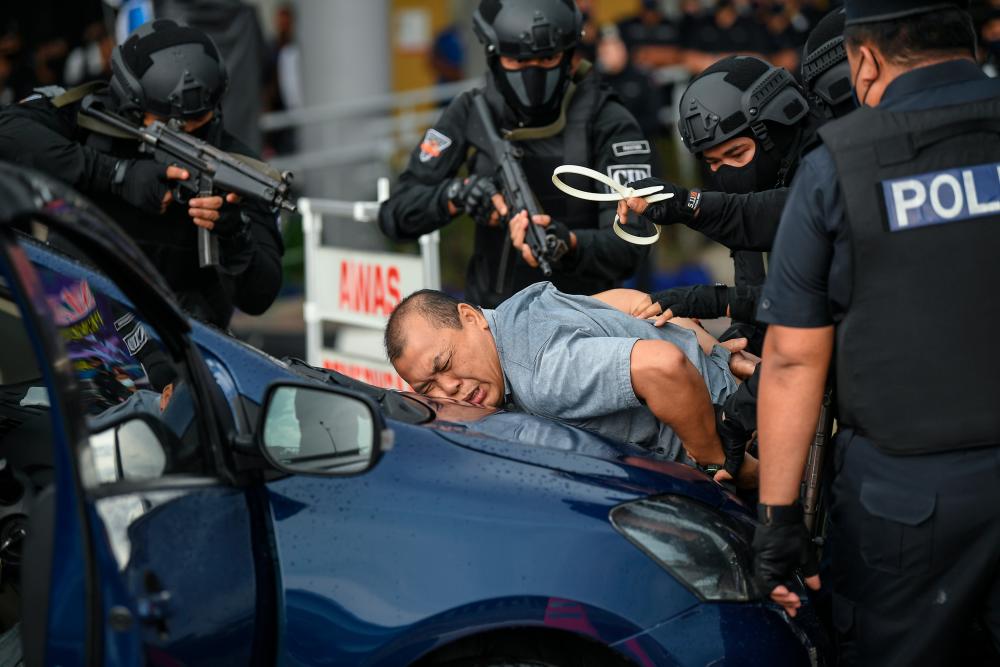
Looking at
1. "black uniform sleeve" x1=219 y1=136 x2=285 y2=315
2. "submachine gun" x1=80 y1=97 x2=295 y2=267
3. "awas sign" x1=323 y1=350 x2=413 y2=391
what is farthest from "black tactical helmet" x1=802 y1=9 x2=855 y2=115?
"awas sign" x1=323 y1=350 x2=413 y2=391

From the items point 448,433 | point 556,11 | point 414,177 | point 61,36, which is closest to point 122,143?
point 414,177

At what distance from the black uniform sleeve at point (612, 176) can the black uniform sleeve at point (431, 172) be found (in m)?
0.53

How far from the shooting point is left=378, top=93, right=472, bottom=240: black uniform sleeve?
4945 mm

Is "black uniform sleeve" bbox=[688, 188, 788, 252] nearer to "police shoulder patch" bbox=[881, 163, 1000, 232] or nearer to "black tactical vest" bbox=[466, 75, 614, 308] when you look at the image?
"police shoulder patch" bbox=[881, 163, 1000, 232]

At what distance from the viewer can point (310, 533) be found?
8.24 feet

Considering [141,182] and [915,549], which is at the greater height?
[141,182]

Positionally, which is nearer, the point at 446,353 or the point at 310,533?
the point at 310,533

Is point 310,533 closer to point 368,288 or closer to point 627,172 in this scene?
point 627,172

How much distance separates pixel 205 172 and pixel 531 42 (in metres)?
1.23

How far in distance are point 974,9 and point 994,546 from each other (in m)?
11.2

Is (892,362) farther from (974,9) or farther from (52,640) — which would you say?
(974,9)

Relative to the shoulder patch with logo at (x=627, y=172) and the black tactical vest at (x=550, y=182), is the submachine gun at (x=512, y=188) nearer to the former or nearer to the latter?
the black tactical vest at (x=550, y=182)

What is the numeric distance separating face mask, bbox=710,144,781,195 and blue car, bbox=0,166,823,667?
4.11ft

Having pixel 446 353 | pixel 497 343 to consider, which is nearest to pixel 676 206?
pixel 497 343
